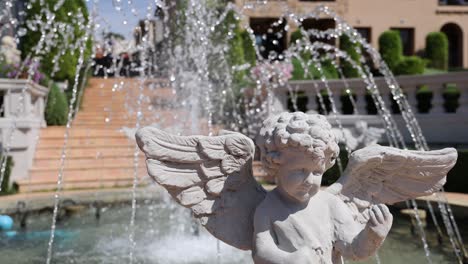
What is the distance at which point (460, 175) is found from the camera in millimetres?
9000

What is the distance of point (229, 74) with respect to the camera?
52.2 ft

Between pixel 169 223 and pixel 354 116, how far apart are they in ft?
19.0

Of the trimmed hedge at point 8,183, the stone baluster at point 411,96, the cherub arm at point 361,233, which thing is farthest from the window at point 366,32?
the cherub arm at point 361,233

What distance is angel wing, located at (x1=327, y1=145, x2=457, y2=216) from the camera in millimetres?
2613

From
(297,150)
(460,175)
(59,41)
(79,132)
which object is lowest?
(460,175)

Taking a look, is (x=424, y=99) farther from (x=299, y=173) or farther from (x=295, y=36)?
(x=295, y=36)

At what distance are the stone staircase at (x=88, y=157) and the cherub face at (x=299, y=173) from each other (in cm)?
826

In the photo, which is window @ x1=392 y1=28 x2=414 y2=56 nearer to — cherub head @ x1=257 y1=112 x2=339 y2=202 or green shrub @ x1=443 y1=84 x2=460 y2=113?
green shrub @ x1=443 y1=84 x2=460 y2=113

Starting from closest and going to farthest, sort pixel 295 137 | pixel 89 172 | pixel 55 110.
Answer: pixel 295 137, pixel 89 172, pixel 55 110

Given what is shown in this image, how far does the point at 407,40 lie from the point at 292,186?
Result: 27.9 metres

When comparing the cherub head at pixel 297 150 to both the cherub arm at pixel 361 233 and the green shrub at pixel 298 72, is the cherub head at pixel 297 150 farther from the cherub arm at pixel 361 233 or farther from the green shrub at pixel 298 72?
the green shrub at pixel 298 72

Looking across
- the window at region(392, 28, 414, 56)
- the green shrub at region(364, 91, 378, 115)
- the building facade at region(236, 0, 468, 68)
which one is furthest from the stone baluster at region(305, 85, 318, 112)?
the window at region(392, 28, 414, 56)

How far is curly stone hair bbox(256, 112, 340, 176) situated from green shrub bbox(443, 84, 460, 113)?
30.6 feet

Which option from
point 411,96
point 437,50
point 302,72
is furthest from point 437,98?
point 437,50
